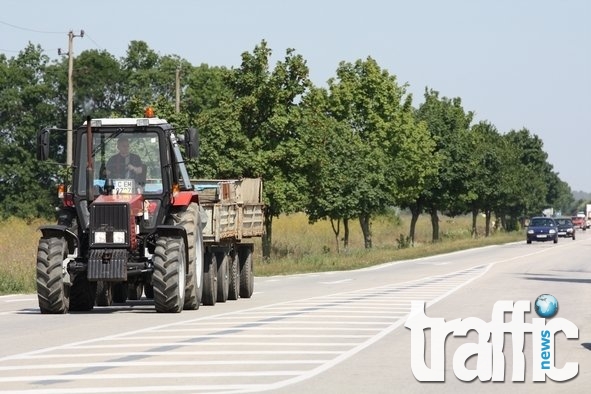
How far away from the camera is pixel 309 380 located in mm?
13188

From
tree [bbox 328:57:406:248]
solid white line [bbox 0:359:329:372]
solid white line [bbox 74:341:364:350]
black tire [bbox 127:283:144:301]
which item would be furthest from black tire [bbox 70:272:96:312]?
tree [bbox 328:57:406:248]

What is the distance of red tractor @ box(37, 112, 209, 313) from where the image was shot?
23453 mm

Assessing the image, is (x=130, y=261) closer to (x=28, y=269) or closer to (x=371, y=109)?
(x=28, y=269)

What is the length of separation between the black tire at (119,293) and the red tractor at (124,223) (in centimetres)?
147

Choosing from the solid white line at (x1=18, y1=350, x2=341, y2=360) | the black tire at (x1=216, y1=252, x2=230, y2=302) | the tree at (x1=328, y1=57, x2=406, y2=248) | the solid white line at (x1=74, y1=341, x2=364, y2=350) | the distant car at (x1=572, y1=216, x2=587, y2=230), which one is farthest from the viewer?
the distant car at (x1=572, y1=216, x2=587, y2=230)

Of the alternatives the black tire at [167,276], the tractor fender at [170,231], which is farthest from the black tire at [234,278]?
the black tire at [167,276]

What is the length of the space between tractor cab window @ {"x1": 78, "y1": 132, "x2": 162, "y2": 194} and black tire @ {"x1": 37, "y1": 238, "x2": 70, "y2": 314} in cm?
146

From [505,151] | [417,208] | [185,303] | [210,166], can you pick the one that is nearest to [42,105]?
[417,208]

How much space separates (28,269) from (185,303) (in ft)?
43.1

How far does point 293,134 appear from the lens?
5631cm

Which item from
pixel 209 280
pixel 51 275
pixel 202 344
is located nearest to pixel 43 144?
pixel 51 275

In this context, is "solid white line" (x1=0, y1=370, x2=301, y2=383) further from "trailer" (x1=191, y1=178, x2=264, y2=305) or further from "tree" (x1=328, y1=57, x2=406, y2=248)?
"tree" (x1=328, y1=57, x2=406, y2=248)

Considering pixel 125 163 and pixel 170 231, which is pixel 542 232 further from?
pixel 170 231

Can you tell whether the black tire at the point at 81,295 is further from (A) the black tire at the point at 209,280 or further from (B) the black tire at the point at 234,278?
(B) the black tire at the point at 234,278
